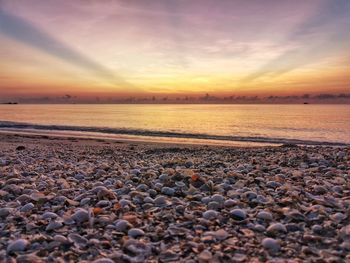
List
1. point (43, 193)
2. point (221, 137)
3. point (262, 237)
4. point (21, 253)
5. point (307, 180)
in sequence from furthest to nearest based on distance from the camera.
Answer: point (221, 137), point (307, 180), point (43, 193), point (262, 237), point (21, 253)

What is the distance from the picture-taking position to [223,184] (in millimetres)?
5047

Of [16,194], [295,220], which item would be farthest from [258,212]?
[16,194]

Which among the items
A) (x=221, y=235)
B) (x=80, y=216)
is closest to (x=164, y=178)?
(x=80, y=216)

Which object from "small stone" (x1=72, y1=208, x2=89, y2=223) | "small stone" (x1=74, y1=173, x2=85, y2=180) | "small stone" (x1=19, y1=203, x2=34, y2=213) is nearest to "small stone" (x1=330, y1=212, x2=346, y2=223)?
"small stone" (x1=72, y1=208, x2=89, y2=223)

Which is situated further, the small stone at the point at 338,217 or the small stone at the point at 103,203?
the small stone at the point at 103,203

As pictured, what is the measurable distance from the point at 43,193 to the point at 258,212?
3.20m

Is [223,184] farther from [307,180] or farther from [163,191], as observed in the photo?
[307,180]

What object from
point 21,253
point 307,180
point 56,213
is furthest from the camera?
point 307,180

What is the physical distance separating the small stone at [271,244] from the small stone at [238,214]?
660mm

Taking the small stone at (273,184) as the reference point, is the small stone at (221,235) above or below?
below

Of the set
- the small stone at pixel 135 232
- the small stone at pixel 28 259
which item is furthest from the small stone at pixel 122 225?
the small stone at pixel 28 259

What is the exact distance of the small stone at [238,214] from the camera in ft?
12.2

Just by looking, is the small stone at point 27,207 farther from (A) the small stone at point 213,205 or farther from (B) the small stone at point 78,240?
(A) the small stone at point 213,205

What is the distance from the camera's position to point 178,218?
149 inches
